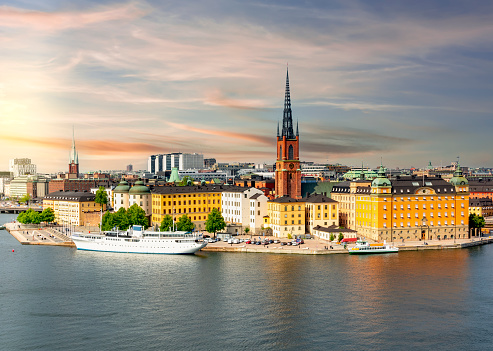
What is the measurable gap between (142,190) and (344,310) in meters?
67.9

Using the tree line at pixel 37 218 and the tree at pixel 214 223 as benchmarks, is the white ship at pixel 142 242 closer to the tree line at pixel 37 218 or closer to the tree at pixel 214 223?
the tree at pixel 214 223

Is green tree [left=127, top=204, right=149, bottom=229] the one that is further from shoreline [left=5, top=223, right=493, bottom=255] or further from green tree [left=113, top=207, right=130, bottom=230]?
shoreline [left=5, top=223, right=493, bottom=255]

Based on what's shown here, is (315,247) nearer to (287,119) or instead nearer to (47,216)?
(287,119)

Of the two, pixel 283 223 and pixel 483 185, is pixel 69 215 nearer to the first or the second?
pixel 283 223

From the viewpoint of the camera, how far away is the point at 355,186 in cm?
10044

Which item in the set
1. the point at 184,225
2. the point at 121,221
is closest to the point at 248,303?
the point at 184,225

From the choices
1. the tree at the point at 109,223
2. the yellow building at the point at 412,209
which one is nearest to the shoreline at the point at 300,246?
the yellow building at the point at 412,209

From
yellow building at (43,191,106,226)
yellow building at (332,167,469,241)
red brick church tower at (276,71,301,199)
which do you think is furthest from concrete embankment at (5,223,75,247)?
yellow building at (332,167,469,241)

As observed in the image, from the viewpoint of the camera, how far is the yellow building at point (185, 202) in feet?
349

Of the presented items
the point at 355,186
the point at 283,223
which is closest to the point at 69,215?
the point at 283,223

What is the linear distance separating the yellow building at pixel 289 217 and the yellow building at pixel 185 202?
17.4 m

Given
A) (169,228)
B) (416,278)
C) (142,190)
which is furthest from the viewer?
(142,190)

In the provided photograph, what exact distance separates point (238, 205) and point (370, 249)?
2910 centimetres

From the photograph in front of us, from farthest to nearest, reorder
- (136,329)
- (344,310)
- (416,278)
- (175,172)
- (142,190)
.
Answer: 1. (175,172)
2. (142,190)
3. (416,278)
4. (344,310)
5. (136,329)
